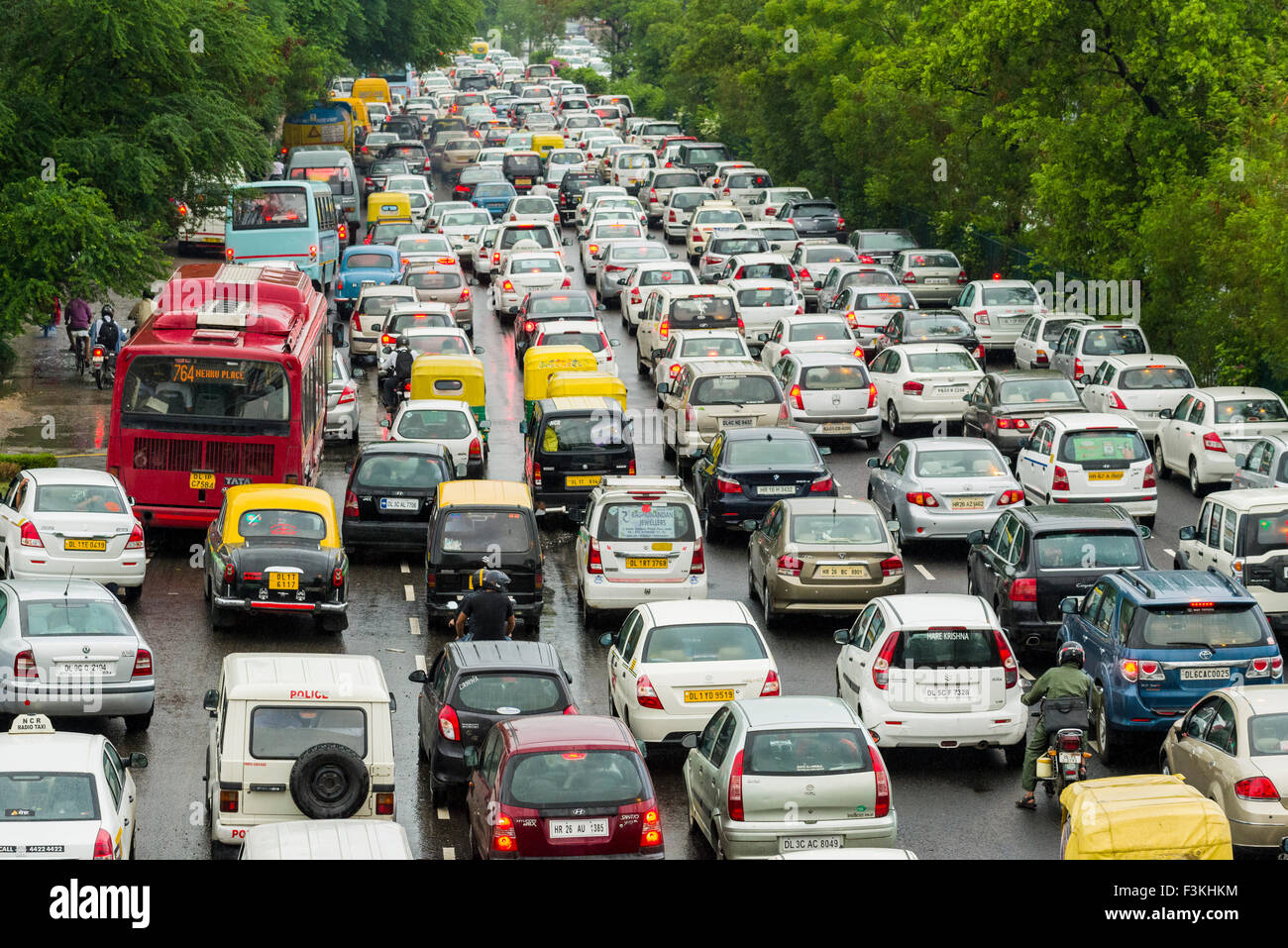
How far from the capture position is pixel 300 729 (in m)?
→ 15.5

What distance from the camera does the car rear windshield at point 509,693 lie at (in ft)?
56.3

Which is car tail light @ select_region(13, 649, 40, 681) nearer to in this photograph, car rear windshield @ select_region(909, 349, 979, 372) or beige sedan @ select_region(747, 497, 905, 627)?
beige sedan @ select_region(747, 497, 905, 627)

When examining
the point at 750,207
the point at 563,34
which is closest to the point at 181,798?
the point at 750,207

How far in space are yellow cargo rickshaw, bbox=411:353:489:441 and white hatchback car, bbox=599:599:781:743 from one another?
1531 centimetres

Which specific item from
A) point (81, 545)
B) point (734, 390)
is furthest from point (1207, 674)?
point (734, 390)

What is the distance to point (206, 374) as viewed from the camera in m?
26.3

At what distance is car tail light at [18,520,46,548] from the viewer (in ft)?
78.4

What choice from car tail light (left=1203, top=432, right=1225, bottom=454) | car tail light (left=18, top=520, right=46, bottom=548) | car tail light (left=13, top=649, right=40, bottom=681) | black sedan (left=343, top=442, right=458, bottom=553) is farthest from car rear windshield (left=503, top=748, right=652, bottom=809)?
car tail light (left=1203, top=432, right=1225, bottom=454)

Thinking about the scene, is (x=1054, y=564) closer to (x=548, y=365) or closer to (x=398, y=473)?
(x=398, y=473)

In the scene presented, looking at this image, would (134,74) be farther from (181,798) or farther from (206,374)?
(181,798)

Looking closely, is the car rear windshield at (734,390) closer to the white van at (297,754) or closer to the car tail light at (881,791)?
the white van at (297,754)
